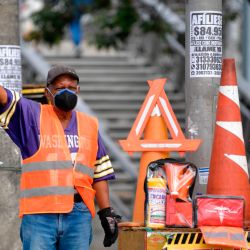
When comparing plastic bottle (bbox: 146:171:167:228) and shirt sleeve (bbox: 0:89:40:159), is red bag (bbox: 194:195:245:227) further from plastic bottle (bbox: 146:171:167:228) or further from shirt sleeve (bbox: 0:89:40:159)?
shirt sleeve (bbox: 0:89:40:159)

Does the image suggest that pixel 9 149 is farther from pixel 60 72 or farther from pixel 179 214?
pixel 179 214

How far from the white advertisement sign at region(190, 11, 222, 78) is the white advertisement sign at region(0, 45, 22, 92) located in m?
1.44

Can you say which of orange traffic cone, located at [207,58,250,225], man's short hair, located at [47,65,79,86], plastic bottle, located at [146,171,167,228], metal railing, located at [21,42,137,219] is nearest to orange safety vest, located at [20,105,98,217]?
man's short hair, located at [47,65,79,86]

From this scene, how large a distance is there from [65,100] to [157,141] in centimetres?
139

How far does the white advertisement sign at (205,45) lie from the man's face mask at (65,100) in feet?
5.26

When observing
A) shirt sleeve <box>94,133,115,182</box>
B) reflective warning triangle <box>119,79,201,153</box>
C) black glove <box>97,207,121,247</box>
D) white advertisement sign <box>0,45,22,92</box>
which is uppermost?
white advertisement sign <box>0,45,22,92</box>

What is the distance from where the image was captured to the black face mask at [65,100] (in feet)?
23.5

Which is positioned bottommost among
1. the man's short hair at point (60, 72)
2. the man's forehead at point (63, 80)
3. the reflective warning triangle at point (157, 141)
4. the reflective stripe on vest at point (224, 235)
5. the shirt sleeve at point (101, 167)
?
the reflective stripe on vest at point (224, 235)

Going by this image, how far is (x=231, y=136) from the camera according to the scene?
802cm

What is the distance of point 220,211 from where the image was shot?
7254mm

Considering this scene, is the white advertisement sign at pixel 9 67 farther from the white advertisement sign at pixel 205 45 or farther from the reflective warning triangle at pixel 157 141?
the white advertisement sign at pixel 205 45

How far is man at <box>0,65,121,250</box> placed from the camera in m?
7.08

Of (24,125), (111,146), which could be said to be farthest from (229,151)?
(111,146)

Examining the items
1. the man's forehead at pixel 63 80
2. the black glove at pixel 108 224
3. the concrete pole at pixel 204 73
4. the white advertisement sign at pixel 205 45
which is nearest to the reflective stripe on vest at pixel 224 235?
the black glove at pixel 108 224
